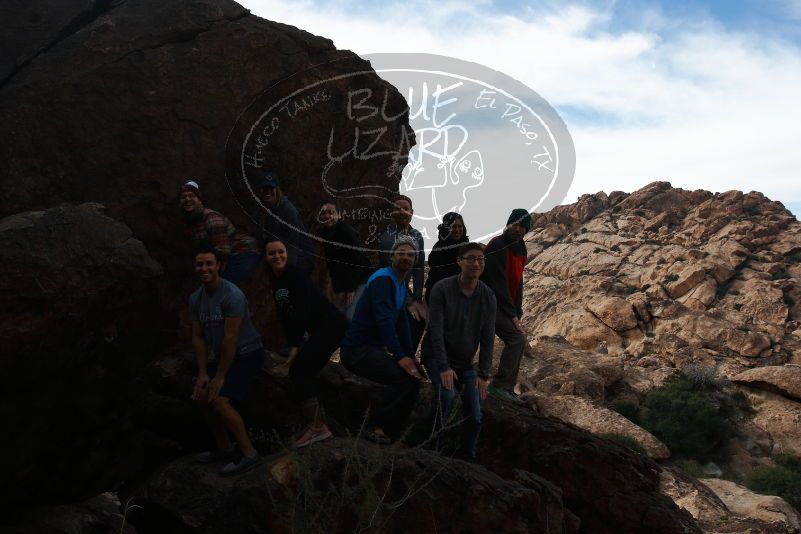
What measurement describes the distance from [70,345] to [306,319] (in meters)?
2.02

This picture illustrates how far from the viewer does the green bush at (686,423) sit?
55.7 feet

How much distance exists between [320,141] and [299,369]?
430cm

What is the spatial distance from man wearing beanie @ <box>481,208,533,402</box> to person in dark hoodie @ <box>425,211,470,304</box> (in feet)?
1.28

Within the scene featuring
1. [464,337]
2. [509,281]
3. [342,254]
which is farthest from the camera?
[509,281]

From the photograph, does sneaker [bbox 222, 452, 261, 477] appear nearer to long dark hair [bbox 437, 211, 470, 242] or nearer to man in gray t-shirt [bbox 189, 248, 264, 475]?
man in gray t-shirt [bbox 189, 248, 264, 475]

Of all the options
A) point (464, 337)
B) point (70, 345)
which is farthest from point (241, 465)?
point (464, 337)

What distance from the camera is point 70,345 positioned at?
517 centimetres

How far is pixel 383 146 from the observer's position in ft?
30.6

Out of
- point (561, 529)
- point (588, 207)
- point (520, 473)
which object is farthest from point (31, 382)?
point (588, 207)

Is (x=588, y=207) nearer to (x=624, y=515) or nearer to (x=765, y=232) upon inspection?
(x=765, y=232)

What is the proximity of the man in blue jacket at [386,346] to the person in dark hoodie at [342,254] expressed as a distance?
117 cm

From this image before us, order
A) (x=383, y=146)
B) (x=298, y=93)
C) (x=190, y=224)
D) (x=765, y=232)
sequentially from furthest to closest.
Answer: (x=765, y=232)
(x=383, y=146)
(x=298, y=93)
(x=190, y=224)

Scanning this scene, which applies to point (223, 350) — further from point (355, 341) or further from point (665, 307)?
point (665, 307)

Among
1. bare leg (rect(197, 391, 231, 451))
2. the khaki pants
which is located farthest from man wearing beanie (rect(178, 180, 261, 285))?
the khaki pants
